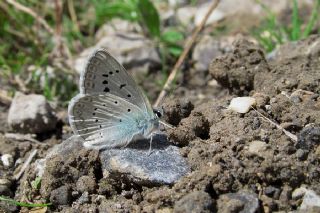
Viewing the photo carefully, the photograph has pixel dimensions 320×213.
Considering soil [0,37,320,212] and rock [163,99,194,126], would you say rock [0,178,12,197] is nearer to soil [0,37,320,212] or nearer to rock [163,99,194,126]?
soil [0,37,320,212]

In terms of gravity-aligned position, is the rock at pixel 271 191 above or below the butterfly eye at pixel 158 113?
below

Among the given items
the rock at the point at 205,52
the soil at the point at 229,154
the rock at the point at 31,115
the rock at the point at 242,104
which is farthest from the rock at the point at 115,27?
the rock at the point at 242,104

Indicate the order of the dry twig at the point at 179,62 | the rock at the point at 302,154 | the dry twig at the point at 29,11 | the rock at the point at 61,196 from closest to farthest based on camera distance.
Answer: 1. the rock at the point at 302,154
2. the rock at the point at 61,196
3. the dry twig at the point at 179,62
4. the dry twig at the point at 29,11

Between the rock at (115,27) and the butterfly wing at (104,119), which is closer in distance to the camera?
the butterfly wing at (104,119)

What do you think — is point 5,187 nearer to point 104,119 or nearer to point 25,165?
point 25,165

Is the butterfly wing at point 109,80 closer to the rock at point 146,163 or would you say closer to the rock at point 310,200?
the rock at point 146,163

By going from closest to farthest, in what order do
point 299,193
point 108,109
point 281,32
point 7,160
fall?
point 299,193 → point 108,109 → point 7,160 → point 281,32

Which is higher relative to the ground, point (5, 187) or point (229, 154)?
point (5, 187)

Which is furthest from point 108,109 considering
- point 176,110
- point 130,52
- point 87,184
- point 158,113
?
point 130,52
